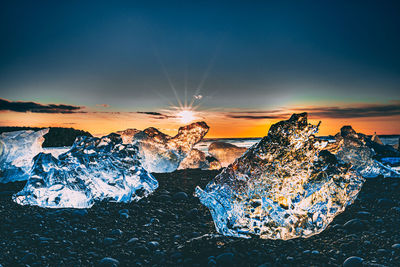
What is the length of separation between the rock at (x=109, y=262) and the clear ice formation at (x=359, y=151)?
459 cm

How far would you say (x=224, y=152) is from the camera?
6.27 m

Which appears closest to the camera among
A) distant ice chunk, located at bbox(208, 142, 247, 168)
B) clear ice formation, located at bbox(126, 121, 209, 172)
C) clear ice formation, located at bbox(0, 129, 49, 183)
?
clear ice formation, located at bbox(0, 129, 49, 183)

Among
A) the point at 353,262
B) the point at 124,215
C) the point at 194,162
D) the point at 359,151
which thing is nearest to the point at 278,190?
the point at 353,262

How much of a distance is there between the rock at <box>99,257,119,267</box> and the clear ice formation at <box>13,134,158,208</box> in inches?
53.9

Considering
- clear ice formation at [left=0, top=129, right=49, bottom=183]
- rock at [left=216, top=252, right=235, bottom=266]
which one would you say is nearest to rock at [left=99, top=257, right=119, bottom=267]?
rock at [left=216, top=252, right=235, bottom=266]

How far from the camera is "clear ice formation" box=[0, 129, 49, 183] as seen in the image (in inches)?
190

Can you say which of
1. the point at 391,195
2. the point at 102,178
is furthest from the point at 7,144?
the point at 391,195

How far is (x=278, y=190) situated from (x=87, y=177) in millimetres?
2353

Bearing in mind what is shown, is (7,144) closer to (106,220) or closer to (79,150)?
(79,150)

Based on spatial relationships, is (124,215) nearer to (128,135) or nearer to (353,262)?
(353,262)

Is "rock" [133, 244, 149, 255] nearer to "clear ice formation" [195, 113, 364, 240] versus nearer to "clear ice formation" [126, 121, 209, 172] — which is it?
"clear ice formation" [195, 113, 364, 240]


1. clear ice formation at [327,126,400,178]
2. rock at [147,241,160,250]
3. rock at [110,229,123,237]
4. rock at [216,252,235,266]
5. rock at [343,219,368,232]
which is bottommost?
rock at [110,229,123,237]

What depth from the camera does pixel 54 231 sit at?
258cm

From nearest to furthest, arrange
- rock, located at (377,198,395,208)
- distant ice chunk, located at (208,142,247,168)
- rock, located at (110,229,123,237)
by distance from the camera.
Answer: rock, located at (110,229,123,237)
rock, located at (377,198,395,208)
distant ice chunk, located at (208,142,247,168)
